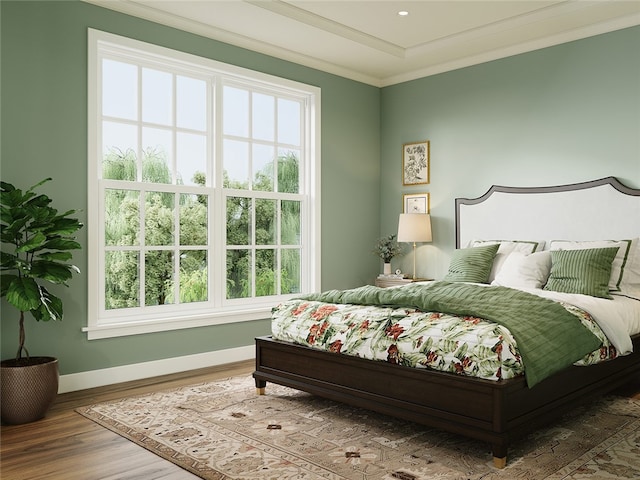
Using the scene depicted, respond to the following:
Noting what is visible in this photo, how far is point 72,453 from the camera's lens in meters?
2.84

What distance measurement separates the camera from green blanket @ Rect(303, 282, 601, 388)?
110 inches

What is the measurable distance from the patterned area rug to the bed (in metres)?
0.12

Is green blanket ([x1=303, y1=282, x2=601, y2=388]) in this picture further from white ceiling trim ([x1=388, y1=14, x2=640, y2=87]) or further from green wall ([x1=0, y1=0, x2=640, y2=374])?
white ceiling trim ([x1=388, y1=14, x2=640, y2=87])

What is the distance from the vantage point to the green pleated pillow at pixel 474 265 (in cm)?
466

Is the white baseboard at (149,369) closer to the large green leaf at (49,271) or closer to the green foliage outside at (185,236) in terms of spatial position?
the green foliage outside at (185,236)

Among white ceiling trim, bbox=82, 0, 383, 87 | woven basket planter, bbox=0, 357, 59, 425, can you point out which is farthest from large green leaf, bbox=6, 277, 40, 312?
white ceiling trim, bbox=82, 0, 383, 87

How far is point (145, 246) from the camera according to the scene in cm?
441

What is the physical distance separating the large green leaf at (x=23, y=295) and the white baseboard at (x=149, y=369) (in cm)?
88

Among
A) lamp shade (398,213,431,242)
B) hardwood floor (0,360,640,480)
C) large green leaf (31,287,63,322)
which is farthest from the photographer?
lamp shade (398,213,431,242)

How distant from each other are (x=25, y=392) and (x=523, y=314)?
2769 mm

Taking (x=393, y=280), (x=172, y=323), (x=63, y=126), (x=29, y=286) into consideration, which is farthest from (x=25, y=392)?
(x=393, y=280)

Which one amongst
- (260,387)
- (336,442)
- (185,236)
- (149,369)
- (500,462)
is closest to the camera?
(500,462)

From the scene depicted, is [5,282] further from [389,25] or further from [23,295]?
[389,25]

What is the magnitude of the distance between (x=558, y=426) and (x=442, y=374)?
0.87 metres
